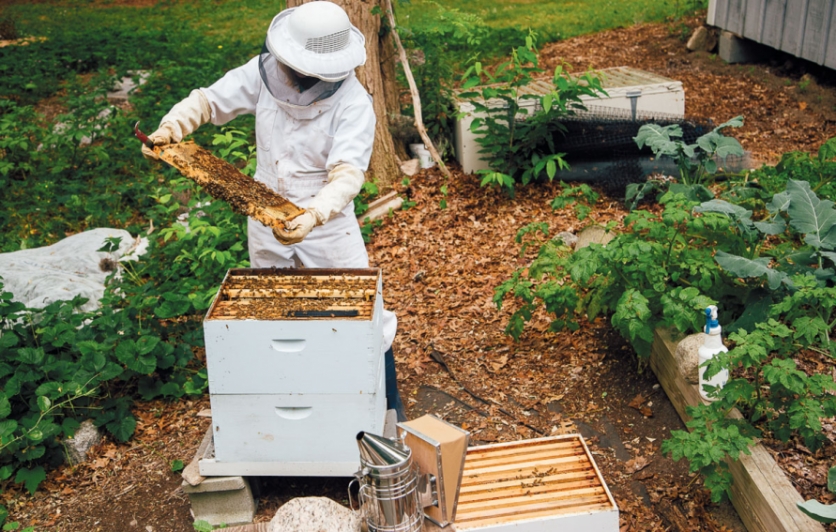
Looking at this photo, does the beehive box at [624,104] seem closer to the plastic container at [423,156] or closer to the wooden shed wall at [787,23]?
the plastic container at [423,156]

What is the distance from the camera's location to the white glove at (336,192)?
292 cm

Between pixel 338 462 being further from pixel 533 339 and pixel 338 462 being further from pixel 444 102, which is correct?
pixel 444 102

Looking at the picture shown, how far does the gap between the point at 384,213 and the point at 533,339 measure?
6.44ft

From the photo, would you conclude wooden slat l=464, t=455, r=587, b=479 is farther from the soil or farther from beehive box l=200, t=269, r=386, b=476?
the soil

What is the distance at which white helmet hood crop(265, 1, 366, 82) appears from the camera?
2.88 m

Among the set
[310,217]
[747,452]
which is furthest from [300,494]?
[747,452]

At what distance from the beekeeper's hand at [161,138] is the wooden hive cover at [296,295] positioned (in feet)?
1.83

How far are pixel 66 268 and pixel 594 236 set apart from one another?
3337mm

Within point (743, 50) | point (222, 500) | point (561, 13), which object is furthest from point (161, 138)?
point (561, 13)

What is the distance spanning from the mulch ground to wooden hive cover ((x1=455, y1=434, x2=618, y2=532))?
0.36 meters

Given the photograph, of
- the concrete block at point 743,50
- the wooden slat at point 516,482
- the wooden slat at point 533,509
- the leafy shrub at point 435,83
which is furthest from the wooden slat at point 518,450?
the concrete block at point 743,50

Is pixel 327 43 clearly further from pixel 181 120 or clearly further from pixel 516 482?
pixel 516 482

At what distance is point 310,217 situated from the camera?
284cm

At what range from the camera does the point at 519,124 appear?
570 centimetres
